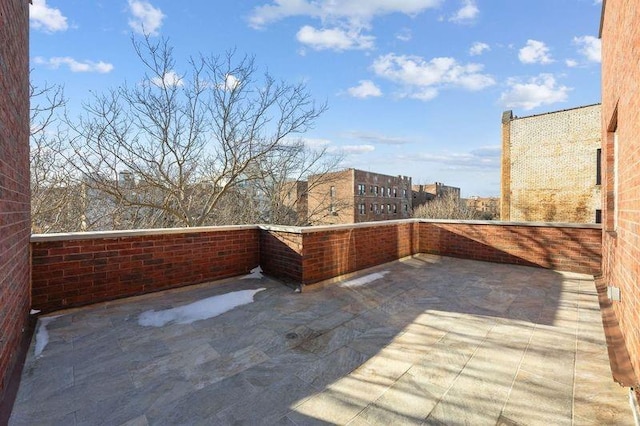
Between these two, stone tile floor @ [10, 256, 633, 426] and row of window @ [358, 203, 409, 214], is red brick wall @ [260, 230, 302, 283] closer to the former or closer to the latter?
stone tile floor @ [10, 256, 633, 426]

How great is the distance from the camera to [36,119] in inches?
306

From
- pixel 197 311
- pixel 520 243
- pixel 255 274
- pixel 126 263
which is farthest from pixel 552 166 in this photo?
pixel 126 263

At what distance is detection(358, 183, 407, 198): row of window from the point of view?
34719 mm

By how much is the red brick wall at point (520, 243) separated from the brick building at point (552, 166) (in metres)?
10.2

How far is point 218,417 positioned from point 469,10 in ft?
24.0

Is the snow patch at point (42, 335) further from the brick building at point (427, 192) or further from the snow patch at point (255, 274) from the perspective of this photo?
the brick building at point (427, 192)

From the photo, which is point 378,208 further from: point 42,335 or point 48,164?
point 42,335

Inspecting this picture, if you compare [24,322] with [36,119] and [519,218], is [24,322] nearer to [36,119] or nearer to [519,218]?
[36,119]

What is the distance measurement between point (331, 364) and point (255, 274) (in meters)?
3.15

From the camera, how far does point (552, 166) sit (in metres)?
14.6

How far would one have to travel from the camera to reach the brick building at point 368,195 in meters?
33.0

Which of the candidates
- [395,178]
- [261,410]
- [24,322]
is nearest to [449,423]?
[261,410]

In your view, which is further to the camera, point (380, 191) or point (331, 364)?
point (380, 191)

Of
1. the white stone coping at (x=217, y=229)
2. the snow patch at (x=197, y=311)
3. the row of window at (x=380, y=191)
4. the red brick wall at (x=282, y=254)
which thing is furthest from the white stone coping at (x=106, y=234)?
the row of window at (x=380, y=191)
